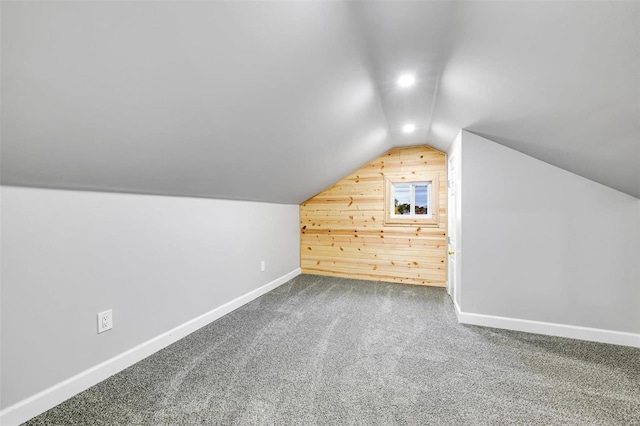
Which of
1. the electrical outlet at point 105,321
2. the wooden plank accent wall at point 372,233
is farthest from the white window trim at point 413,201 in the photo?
the electrical outlet at point 105,321

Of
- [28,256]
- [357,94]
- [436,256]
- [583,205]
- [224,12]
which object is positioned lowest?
[436,256]

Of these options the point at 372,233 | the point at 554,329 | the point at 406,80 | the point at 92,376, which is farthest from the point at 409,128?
the point at 92,376

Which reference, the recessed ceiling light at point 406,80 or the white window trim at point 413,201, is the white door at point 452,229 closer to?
the white window trim at point 413,201

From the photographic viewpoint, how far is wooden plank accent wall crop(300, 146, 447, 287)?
12.3ft

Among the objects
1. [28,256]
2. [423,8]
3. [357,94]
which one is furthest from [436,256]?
[28,256]

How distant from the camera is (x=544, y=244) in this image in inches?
90.0

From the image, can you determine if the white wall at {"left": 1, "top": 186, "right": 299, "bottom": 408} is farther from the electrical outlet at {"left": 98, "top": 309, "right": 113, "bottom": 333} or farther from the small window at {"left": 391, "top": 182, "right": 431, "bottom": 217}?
the small window at {"left": 391, "top": 182, "right": 431, "bottom": 217}

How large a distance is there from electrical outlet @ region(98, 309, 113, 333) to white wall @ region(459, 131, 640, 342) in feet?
9.16

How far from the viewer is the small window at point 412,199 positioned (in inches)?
148

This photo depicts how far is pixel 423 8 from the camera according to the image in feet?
4.20

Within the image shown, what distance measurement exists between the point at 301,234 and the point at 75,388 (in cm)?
319

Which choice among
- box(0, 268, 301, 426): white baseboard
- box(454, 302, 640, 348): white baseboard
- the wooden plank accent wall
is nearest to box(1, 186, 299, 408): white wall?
box(0, 268, 301, 426): white baseboard

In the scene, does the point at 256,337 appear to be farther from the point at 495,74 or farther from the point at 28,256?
the point at 495,74

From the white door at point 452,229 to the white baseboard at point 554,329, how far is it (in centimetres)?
49
